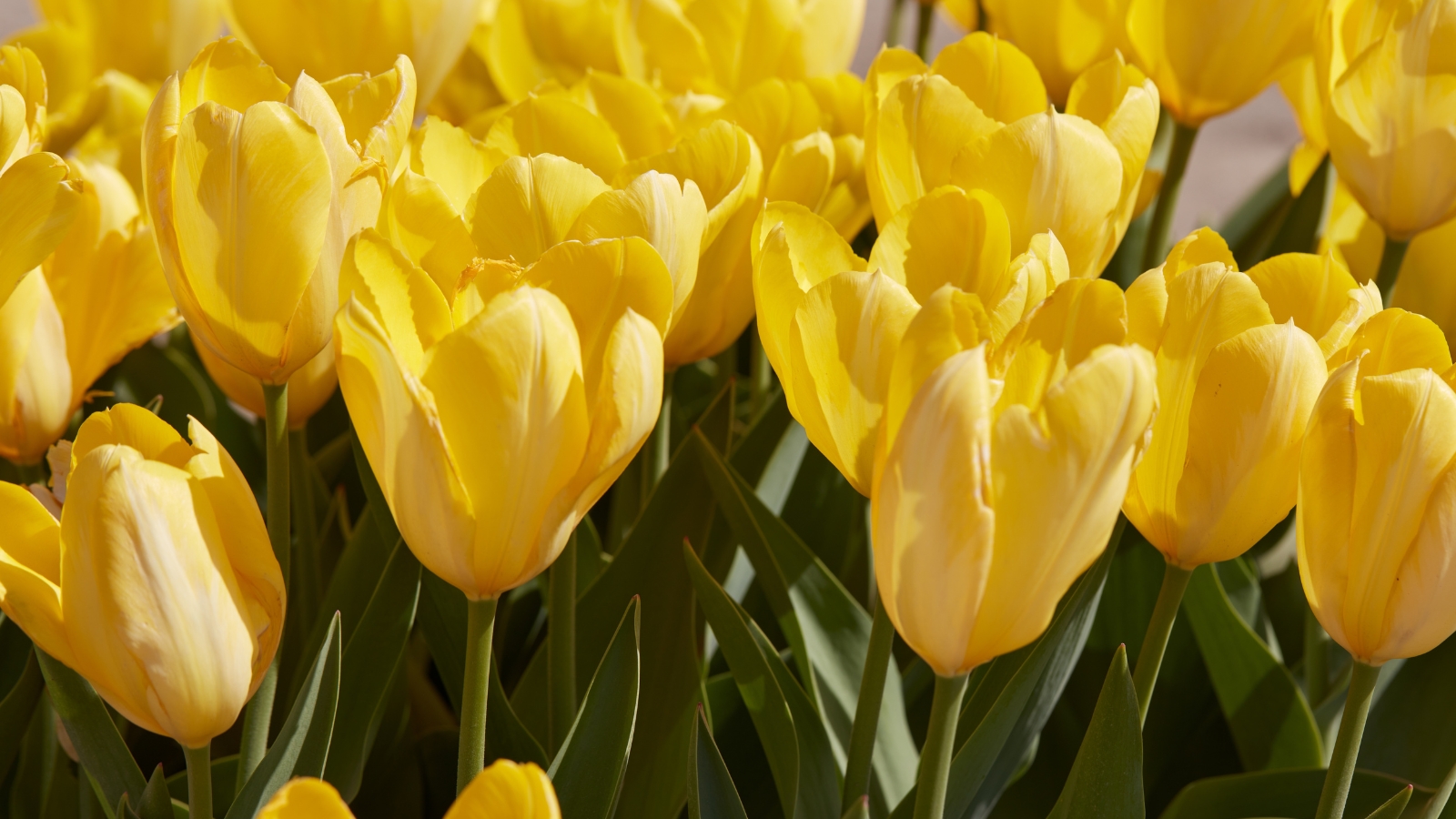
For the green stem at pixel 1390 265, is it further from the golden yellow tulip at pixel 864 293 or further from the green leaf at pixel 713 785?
the green leaf at pixel 713 785

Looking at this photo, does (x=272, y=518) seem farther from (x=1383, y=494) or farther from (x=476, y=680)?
(x=1383, y=494)

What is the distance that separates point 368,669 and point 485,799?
293 mm

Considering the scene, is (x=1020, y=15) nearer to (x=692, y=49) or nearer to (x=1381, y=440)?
(x=692, y=49)

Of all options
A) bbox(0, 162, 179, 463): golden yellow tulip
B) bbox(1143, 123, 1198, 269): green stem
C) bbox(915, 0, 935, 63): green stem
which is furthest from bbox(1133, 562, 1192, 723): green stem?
bbox(915, 0, 935, 63): green stem

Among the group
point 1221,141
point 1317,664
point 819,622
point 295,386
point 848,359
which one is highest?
point 848,359

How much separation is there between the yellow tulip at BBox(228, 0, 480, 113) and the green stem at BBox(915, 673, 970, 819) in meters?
0.50

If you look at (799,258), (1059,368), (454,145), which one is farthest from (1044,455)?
(454,145)

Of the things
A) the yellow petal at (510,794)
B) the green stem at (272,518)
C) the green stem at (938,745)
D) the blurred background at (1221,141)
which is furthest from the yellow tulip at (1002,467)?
the blurred background at (1221,141)

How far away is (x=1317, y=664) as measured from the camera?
2.25ft

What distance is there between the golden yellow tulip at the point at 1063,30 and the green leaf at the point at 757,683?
1.39 feet

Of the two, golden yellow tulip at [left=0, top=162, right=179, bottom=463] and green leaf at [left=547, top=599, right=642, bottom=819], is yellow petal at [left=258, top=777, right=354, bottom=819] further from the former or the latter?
golden yellow tulip at [left=0, top=162, right=179, bottom=463]

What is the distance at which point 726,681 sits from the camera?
2.02ft

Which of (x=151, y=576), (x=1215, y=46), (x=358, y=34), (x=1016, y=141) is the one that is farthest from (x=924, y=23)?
(x=151, y=576)

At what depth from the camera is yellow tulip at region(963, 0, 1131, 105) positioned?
0.77 metres
